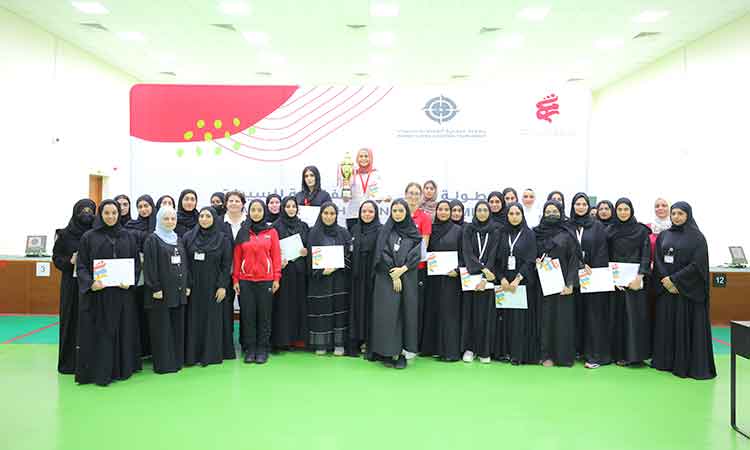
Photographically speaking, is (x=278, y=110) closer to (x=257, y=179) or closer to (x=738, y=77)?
(x=257, y=179)

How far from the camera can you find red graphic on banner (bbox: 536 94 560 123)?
6250mm

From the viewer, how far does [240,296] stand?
16.2ft

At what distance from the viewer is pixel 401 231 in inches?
192

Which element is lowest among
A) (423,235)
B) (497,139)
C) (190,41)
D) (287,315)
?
(287,315)

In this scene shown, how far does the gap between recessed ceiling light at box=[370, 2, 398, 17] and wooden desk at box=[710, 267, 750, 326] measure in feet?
22.3

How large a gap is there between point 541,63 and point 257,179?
8.36m

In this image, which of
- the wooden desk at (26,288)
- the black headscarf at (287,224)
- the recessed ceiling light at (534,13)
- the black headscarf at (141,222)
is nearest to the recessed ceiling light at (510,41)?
the recessed ceiling light at (534,13)

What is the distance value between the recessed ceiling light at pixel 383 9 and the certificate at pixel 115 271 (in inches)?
248

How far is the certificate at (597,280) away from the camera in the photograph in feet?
15.7

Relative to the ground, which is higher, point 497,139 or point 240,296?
point 497,139

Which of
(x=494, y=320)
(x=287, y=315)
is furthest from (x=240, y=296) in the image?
(x=494, y=320)

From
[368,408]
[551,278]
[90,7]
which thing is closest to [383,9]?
[90,7]

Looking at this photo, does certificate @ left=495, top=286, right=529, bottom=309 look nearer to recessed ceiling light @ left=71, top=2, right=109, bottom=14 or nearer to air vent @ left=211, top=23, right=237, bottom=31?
air vent @ left=211, top=23, right=237, bottom=31

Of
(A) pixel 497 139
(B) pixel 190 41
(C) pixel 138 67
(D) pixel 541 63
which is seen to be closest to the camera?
(A) pixel 497 139
